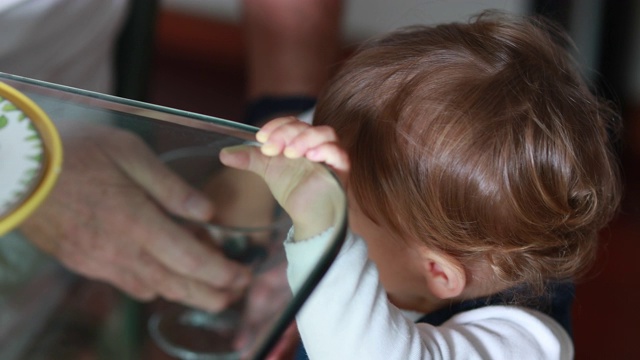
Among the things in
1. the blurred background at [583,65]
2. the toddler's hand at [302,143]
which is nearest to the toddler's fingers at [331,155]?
the toddler's hand at [302,143]

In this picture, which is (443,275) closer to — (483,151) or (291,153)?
(483,151)

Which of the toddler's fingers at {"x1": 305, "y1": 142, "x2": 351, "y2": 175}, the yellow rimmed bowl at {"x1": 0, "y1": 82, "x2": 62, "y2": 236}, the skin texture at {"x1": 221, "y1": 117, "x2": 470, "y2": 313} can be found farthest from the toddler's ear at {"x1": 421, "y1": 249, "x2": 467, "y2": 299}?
the yellow rimmed bowl at {"x1": 0, "y1": 82, "x2": 62, "y2": 236}

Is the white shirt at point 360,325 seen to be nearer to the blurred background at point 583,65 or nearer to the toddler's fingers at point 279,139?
the toddler's fingers at point 279,139

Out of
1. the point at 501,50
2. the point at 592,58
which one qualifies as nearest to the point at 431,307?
the point at 501,50

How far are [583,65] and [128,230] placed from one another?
2.32ft

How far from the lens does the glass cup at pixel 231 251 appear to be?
16.9 inches

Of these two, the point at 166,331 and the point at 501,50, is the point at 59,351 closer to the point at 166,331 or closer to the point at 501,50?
the point at 166,331

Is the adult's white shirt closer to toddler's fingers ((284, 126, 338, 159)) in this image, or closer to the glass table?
the glass table

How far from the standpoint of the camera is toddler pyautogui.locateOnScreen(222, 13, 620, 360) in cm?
62

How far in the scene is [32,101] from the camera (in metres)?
0.50

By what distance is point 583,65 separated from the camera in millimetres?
1004

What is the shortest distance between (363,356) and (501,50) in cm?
Answer: 27

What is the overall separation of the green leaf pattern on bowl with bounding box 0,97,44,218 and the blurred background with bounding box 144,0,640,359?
0.39 meters

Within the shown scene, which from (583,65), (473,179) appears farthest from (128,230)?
(583,65)
